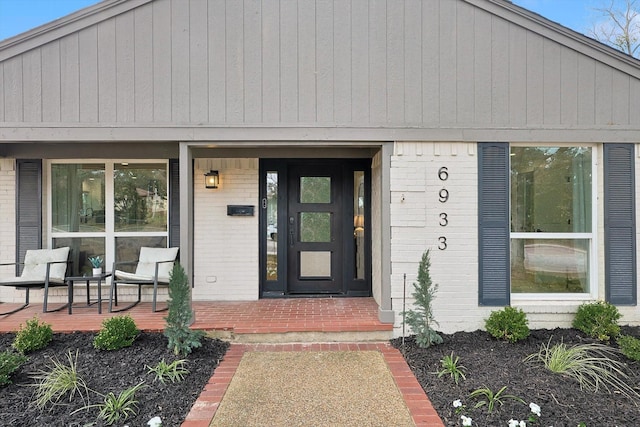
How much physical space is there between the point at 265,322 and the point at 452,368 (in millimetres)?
2073

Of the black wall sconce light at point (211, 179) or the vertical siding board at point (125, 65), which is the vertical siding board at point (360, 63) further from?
the vertical siding board at point (125, 65)

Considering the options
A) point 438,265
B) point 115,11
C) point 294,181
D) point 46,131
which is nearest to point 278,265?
point 294,181

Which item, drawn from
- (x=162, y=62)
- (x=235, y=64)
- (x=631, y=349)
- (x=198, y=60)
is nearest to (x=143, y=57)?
(x=162, y=62)

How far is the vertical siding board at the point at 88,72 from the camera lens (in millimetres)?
4047

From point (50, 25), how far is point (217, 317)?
3785 millimetres

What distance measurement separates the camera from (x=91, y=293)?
16.8ft

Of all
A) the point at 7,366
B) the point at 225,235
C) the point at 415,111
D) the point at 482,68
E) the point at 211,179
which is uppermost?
the point at 482,68

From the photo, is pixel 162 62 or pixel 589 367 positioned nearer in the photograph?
pixel 589 367

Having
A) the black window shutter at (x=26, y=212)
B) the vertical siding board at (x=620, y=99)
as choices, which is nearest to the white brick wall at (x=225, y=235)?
the black window shutter at (x=26, y=212)

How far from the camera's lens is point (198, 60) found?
4.09 m

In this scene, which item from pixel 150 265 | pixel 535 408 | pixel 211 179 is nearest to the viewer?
pixel 535 408

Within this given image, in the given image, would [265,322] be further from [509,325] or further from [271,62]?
[271,62]

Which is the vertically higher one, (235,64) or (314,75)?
(235,64)

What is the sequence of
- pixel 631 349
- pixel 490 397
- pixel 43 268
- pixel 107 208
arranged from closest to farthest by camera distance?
pixel 490 397 < pixel 631 349 < pixel 43 268 < pixel 107 208
